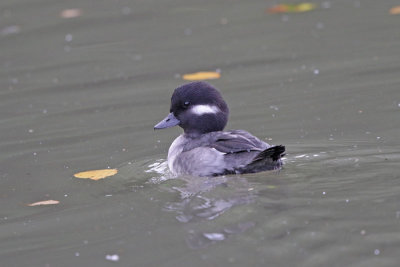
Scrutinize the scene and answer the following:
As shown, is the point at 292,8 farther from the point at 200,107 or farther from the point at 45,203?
the point at 45,203

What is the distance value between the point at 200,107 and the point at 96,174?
1342 mm

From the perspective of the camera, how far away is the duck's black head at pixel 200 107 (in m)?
8.77

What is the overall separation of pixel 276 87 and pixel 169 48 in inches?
118

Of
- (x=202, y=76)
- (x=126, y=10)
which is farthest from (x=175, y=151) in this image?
(x=126, y=10)

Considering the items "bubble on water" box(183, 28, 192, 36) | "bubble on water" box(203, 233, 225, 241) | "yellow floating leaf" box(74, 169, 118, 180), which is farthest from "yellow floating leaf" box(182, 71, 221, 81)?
"bubble on water" box(203, 233, 225, 241)

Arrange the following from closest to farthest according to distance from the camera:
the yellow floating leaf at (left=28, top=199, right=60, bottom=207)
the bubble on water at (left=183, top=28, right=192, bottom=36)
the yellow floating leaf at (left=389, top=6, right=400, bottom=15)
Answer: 1. the yellow floating leaf at (left=28, top=199, right=60, bottom=207)
2. the yellow floating leaf at (left=389, top=6, right=400, bottom=15)
3. the bubble on water at (left=183, top=28, right=192, bottom=36)

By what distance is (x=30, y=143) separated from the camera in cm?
999

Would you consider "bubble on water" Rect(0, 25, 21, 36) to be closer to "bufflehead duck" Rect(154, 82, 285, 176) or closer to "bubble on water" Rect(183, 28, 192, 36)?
"bubble on water" Rect(183, 28, 192, 36)

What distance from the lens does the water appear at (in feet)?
21.1

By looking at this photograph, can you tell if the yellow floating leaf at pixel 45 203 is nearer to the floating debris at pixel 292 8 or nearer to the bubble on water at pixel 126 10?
the floating debris at pixel 292 8

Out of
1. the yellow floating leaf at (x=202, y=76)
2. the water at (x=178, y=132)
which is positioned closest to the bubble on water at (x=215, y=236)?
the water at (x=178, y=132)

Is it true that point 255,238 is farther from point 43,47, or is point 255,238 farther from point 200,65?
point 43,47

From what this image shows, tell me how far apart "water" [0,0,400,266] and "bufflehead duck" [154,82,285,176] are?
0.16 metres

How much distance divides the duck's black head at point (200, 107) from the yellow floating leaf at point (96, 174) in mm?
771
